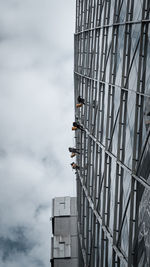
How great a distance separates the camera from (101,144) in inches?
1054

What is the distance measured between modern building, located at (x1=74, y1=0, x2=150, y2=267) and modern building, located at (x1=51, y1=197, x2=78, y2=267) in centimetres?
940

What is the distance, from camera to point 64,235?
4675 centimetres

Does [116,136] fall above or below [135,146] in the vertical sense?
above

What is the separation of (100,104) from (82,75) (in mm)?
12019

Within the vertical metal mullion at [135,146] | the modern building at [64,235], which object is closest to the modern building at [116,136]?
the vertical metal mullion at [135,146]

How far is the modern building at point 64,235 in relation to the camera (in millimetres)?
44062

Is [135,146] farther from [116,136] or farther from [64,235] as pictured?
[64,235]

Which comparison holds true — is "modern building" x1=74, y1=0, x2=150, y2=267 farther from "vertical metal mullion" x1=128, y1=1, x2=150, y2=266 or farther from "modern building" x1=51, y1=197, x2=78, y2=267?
"modern building" x1=51, y1=197, x2=78, y2=267

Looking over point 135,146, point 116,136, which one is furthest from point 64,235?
point 135,146

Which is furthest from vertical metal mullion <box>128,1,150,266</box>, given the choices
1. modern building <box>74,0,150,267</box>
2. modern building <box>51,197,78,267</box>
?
modern building <box>51,197,78,267</box>

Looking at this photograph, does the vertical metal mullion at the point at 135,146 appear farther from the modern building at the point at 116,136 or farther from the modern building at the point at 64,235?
the modern building at the point at 64,235

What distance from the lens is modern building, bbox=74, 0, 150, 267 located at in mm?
16078

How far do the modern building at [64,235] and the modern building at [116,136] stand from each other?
9397 millimetres

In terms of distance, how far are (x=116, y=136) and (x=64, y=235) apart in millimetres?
27614
